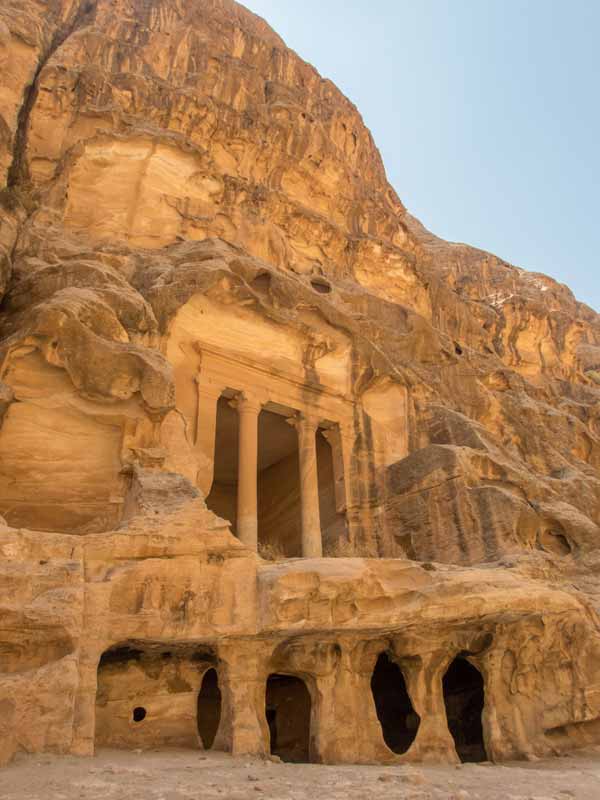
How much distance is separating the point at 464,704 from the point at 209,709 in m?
5.54

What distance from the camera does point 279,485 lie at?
69.4ft

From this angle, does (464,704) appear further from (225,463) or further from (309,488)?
(225,463)

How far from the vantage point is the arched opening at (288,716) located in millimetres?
13281

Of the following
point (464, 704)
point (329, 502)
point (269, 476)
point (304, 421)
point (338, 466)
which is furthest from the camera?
point (269, 476)

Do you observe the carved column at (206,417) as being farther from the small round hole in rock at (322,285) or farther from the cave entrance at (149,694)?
the small round hole in rock at (322,285)

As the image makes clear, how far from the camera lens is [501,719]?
11398 mm

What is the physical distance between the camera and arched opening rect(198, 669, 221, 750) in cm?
1253

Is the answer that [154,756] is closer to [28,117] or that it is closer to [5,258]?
[5,258]

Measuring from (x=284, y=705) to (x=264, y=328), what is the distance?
29.7 ft

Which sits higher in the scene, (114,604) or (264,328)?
(264,328)

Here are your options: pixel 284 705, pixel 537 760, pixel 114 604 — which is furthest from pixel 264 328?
pixel 537 760

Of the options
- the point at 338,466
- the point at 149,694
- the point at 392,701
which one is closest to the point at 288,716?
the point at 392,701

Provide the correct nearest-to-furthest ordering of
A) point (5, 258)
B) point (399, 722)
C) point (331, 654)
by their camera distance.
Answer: point (331, 654) < point (5, 258) < point (399, 722)

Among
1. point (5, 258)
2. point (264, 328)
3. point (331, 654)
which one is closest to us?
point (331, 654)
